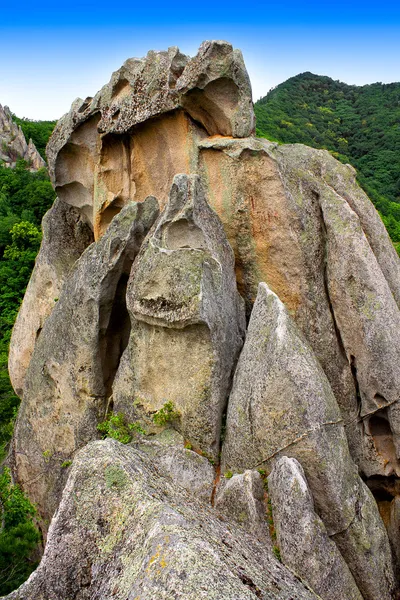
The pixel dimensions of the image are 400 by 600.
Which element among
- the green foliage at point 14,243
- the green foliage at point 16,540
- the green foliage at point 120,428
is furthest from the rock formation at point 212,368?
the green foliage at point 14,243

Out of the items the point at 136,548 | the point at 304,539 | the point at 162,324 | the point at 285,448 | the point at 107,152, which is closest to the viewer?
the point at 136,548

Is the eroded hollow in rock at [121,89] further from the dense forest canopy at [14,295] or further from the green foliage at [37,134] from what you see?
the green foliage at [37,134]

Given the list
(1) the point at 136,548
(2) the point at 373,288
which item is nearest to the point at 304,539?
(1) the point at 136,548

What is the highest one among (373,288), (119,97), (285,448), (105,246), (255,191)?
(119,97)

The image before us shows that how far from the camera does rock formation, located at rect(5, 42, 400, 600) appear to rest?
562 cm

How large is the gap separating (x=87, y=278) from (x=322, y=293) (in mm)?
4704

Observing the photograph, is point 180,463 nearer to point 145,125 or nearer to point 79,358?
point 79,358

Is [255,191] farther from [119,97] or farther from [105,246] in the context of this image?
[119,97]

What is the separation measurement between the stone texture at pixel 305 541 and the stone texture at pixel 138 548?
533mm

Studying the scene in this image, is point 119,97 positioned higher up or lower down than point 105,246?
higher up

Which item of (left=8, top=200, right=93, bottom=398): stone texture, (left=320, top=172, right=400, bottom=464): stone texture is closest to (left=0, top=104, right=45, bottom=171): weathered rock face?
(left=8, top=200, right=93, bottom=398): stone texture

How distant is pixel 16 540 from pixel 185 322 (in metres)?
5.05

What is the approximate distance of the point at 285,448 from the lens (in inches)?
303

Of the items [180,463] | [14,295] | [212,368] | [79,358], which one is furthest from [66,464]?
[14,295]
